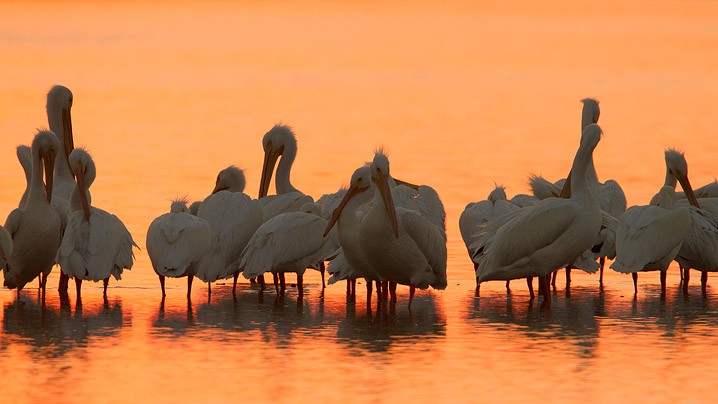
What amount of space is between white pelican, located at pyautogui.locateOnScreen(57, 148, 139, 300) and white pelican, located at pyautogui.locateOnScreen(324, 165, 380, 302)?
1674 mm

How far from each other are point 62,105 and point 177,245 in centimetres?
436

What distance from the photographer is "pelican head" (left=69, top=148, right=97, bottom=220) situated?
42.9ft

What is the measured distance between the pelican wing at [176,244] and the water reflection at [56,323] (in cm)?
48

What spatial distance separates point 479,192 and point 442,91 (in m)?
17.5

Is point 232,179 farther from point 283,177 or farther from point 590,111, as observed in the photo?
point 590,111

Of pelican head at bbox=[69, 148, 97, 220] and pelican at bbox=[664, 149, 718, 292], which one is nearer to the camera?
pelican head at bbox=[69, 148, 97, 220]

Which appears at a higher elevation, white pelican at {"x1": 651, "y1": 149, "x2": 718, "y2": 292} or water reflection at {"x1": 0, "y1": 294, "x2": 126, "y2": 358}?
white pelican at {"x1": 651, "y1": 149, "x2": 718, "y2": 292}

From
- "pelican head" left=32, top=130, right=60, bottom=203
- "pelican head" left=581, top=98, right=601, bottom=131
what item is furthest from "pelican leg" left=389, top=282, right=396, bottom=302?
"pelican head" left=581, top=98, right=601, bottom=131

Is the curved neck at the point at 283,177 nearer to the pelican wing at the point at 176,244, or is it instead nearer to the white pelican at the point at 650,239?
the pelican wing at the point at 176,244

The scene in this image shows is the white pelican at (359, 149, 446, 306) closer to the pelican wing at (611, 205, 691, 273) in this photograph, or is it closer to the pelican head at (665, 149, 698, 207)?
the pelican wing at (611, 205, 691, 273)

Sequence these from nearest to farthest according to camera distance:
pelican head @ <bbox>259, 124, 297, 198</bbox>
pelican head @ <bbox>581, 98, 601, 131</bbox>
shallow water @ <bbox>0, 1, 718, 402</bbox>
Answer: shallow water @ <bbox>0, 1, 718, 402</bbox> → pelican head @ <bbox>259, 124, 297, 198</bbox> → pelican head @ <bbox>581, 98, 601, 131</bbox>

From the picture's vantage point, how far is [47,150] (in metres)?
13.7

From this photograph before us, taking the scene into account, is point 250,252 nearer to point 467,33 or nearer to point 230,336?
point 230,336

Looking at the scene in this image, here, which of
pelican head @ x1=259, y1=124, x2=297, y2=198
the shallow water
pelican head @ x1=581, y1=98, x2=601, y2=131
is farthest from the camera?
pelican head @ x1=581, y1=98, x2=601, y2=131
